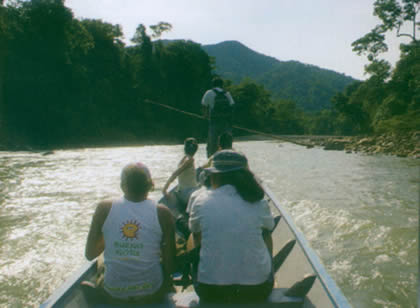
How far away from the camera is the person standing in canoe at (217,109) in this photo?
22.6ft

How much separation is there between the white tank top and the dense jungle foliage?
21158mm

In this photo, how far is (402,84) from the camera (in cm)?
3062

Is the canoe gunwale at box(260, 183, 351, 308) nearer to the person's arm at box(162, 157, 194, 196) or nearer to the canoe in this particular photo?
the canoe

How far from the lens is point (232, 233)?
2.34 meters

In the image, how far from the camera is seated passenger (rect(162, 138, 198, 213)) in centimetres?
575

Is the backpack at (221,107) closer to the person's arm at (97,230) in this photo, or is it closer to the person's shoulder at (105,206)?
the person's arm at (97,230)

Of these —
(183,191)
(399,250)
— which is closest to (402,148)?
(399,250)

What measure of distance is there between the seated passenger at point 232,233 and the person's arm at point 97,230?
1.91 feet

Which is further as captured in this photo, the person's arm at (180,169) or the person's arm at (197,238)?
the person's arm at (180,169)

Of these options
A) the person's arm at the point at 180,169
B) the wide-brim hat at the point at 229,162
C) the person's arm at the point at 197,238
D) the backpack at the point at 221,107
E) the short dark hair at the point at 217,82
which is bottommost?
the person's arm at the point at 180,169

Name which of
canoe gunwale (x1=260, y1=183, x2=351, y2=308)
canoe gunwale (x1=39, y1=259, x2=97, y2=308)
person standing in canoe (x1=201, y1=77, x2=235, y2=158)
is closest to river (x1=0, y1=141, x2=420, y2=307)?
canoe gunwale (x1=260, y1=183, x2=351, y2=308)

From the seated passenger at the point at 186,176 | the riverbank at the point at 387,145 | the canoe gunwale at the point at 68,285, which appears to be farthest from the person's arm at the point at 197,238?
the riverbank at the point at 387,145

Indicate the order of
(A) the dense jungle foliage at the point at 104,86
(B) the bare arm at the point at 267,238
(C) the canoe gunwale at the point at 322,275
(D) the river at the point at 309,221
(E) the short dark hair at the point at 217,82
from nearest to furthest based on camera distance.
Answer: (C) the canoe gunwale at the point at 322,275, (B) the bare arm at the point at 267,238, (D) the river at the point at 309,221, (E) the short dark hair at the point at 217,82, (A) the dense jungle foliage at the point at 104,86

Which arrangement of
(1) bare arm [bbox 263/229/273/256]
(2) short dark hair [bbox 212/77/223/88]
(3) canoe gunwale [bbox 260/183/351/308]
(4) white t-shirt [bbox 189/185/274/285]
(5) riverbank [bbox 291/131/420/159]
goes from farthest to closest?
1. (5) riverbank [bbox 291/131/420/159]
2. (2) short dark hair [bbox 212/77/223/88]
3. (1) bare arm [bbox 263/229/273/256]
4. (3) canoe gunwale [bbox 260/183/351/308]
5. (4) white t-shirt [bbox 189/185/274/285]
